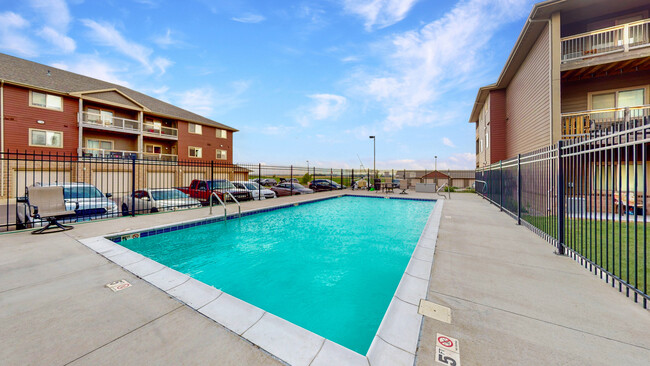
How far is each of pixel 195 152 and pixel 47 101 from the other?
1057 centimetres

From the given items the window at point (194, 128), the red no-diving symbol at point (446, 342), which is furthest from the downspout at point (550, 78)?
the window at point (194, 128)

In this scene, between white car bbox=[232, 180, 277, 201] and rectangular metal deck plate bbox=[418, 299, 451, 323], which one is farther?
white car bbox=[232, 180, 277, 201]

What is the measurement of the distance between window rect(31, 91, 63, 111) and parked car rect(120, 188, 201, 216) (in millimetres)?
15229

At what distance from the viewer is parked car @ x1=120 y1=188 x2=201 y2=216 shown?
8039 mm

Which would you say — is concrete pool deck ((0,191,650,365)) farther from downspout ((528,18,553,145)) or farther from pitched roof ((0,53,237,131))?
pitched roof ((0,53,237,131))

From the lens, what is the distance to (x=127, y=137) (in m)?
20.6

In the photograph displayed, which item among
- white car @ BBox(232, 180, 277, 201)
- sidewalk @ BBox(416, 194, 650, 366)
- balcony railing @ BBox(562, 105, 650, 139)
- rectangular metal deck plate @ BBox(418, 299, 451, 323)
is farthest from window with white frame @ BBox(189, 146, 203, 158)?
balcony railing @ BBox(562, 105, 650, 139)

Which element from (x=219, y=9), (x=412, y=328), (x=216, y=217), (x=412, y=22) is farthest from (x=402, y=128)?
(x=412, y=328)

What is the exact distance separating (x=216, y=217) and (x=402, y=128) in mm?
22968

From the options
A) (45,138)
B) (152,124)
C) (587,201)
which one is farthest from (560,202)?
(152,124)

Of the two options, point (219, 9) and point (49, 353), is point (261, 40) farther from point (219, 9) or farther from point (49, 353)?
point (49, 353)

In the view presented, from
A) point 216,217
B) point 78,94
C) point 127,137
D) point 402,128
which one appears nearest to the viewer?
point 216,217

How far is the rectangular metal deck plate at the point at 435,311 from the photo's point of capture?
2.18 meters

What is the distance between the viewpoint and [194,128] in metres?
24.5
